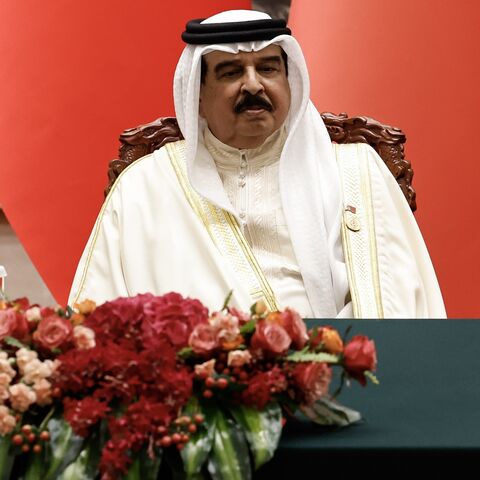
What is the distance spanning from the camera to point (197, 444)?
164cm

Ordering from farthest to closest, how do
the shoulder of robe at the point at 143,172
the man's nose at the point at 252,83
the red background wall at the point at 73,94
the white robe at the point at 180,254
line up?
the red background wall at the point at 73,94 → the shoulder of robe at the point at 143,172 → the man's nose at the point at 252,83 → the white robe at the point at 180,254

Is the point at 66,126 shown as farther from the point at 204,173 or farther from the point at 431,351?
the point at 431,351

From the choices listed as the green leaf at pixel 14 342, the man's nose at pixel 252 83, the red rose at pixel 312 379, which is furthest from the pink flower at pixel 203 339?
the man's nose at pixel 252 83

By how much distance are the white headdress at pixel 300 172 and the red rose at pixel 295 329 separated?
4.84 feet

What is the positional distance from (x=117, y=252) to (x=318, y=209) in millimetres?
514

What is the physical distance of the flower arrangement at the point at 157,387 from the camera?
1638 mm

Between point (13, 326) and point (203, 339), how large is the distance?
0.26m

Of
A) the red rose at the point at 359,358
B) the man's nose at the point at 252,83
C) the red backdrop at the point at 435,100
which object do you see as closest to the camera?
the red rose at the point at 359,358

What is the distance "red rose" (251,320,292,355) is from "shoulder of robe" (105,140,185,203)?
1.78 meters

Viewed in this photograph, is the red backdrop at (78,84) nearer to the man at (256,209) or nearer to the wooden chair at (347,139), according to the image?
the wooden chair at (347,139)

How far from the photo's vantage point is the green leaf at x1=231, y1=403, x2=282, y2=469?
163cm

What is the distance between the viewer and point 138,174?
3.50 meters

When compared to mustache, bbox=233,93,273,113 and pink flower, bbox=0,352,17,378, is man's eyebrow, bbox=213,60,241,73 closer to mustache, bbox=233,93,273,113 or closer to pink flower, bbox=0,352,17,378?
mustache, bbox=233,93,273,113

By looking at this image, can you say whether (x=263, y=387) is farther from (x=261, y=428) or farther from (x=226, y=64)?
(x=226, y=64)
